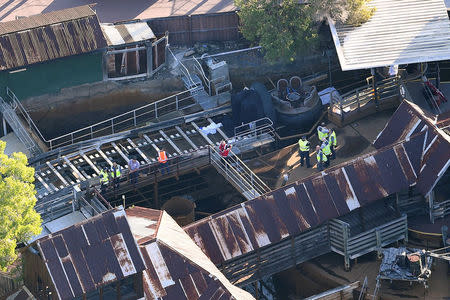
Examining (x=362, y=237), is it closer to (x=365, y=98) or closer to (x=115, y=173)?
(x=365, y=98)

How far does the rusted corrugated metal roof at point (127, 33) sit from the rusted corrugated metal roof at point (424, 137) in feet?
49.4

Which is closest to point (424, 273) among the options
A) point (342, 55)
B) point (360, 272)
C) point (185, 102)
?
point (360, 272)

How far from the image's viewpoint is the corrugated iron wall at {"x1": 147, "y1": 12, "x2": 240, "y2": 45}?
82.0 m

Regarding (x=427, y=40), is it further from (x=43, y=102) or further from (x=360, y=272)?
(x=43, y=102)

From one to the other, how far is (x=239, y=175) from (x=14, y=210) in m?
15.0

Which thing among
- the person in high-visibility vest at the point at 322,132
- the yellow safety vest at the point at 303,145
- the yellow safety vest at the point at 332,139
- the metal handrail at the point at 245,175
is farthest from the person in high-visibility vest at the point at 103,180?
the yellow safety vest at the point at 332,139

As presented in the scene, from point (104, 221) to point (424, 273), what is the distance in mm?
15719

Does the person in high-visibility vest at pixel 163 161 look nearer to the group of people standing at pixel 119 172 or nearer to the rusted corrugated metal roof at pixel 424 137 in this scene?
the group of people standing at pixel 119 172

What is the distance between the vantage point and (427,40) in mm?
77312

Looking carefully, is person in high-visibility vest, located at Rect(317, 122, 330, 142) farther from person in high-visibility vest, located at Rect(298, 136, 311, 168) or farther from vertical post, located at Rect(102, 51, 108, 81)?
vertical post, located at Rect(102, 51, 108, 81)

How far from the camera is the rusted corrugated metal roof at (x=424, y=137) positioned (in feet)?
229

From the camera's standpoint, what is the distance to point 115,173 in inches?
2913

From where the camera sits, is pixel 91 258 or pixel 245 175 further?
pixel 245 175

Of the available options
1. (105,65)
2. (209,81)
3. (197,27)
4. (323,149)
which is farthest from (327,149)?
(105,65)
